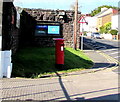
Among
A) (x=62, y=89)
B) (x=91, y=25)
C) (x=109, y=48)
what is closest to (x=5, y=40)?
(x=62, y=89)

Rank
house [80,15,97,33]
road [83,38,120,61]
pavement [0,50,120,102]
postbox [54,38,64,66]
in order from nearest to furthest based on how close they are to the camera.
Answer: pavement [0,50,120,102], postbox [54,38,64,66], road [83,38,120,61], house [80,15,97,33]

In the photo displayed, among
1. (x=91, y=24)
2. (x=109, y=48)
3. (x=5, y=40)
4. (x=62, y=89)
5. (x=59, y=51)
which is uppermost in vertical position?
(x=91, y=24)

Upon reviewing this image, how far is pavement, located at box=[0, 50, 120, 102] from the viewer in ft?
22.1

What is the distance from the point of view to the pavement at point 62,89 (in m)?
6.75

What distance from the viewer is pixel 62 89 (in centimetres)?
777

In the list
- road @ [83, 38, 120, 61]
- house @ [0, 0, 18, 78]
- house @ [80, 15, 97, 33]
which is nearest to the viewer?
house @ [0, 0, 18, 78]

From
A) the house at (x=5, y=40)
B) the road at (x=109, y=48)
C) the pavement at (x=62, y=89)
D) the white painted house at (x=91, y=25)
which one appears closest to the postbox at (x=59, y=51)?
the pavement at (x=62, y=89)

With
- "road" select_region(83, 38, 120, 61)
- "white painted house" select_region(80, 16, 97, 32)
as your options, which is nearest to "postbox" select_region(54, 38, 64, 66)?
"road" select_region(83, 38, 120, 61)

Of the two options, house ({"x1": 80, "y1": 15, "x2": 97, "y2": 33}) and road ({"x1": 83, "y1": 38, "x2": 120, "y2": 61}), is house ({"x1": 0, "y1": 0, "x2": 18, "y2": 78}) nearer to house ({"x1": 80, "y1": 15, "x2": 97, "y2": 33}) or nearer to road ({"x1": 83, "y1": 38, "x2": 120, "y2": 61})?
road ({"x1": 83, "y1": 38, "x2": 120, "y2": 61})

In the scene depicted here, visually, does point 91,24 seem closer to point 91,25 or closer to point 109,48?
point 91,25

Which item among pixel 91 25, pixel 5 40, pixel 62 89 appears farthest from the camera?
pixel 91 25

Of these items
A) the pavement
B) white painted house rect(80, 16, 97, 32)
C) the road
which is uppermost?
white painted house rect(80, 16, 97, 32)

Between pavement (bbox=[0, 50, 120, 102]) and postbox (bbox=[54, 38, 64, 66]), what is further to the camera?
postbox (bbox=[54, 38, 64, 66])

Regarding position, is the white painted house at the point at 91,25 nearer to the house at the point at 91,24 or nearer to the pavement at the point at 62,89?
the house at the point at 91,24
